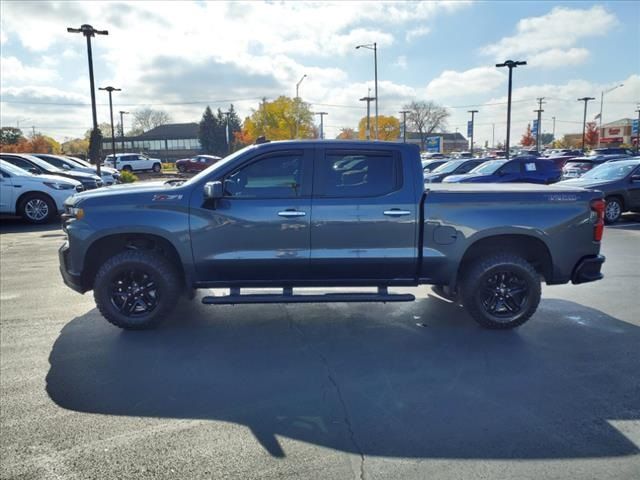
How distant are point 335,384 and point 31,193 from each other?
12.1 m

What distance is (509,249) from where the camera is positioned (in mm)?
5211

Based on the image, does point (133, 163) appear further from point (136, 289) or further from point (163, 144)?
point (163, 144)

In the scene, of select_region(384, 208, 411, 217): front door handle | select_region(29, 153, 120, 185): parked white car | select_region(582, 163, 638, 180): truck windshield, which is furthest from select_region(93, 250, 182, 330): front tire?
select_region(29, 153, 120, 185): parked white car

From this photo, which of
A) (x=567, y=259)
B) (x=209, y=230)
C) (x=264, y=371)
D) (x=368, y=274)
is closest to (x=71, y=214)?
(x=209, y=230)

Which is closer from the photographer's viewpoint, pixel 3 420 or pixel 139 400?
pixel 3 420

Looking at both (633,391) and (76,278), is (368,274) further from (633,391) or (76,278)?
(76,278)

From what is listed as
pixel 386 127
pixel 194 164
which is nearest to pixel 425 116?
pixel 386 127

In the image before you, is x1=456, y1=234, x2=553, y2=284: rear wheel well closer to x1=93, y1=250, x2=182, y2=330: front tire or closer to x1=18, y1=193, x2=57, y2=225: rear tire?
x1=93, y1=250, x2=182, y2=330: front tire

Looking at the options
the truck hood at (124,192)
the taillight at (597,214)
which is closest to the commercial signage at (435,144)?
the taillight at (597,214)

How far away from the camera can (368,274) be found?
197 inches

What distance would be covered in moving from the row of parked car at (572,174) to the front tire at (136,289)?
485cm

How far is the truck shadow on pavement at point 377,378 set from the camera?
3.18m

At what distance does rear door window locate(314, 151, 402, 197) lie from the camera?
4.90 m

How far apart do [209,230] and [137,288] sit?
3.39 feet
